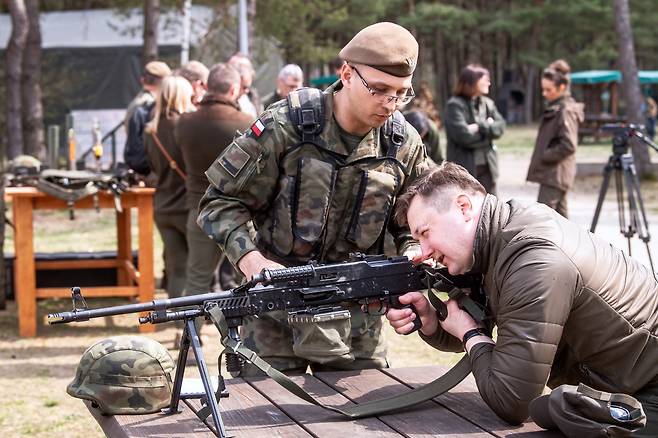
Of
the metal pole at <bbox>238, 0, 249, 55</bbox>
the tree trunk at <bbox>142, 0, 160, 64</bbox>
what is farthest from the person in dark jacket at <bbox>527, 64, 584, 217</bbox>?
the tree trunk at <bbox>142, 0, 160, 64</bbox>

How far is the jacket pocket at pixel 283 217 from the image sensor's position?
12.6ft

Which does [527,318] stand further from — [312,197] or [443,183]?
[312,197]

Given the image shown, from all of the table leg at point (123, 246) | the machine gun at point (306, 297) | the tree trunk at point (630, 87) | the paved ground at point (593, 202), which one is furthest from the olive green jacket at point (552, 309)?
the tree trunk at point (630, 87)

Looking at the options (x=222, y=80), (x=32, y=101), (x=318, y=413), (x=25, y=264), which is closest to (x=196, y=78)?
(x=222, y=80)

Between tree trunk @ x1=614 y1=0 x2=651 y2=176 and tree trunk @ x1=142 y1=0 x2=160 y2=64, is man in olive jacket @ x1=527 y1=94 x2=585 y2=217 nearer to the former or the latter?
tree trunk @ x1=142 y1=0 x2=160 y2=64

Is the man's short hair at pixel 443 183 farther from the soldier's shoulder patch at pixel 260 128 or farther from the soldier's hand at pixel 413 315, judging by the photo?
the soldier's shoulder patch at pixel 260 128

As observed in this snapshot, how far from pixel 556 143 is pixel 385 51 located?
6.92 metres

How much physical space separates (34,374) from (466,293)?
4.78 metres

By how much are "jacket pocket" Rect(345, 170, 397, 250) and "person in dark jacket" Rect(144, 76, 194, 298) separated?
4.12 meters

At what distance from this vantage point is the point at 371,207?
12.8 feet

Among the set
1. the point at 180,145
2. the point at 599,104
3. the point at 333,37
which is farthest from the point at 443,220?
the point at 333,37

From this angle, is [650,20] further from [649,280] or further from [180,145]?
[649,280]

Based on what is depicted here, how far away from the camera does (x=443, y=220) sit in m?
3.10

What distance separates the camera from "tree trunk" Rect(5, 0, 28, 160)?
15664 mm
